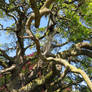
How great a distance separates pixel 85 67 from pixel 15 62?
4.31 metres

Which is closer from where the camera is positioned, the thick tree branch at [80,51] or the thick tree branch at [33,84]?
the thick tree branch at [33,84]

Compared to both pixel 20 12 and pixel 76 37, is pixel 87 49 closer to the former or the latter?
pixel 76 37

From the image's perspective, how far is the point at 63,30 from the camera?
8.45 meters

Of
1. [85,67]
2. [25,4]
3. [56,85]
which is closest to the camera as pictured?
[56,85]

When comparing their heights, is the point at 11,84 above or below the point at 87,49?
below

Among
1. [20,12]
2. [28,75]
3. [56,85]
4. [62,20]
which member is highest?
[20,12]

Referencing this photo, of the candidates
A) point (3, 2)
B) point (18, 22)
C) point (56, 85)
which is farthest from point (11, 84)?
point (3, 2)

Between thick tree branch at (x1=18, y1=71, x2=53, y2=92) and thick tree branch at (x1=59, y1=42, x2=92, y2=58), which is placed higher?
thick tree branch at (x1=59, y1=42, x2=92, y2=58)

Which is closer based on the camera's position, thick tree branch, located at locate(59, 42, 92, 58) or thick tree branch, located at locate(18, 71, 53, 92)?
thick tree branch, located at locate(18, 71, 53, 92)

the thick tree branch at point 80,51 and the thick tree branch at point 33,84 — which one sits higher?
the thick tree branch at point 80,51

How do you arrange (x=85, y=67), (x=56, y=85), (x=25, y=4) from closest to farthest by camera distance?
(x=56, y=85), (x=25, y=4), (x=85, y=67)

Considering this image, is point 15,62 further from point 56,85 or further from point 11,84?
point 56,85

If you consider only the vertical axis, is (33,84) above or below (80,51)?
below

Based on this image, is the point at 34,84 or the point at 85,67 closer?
the point at 34,84
